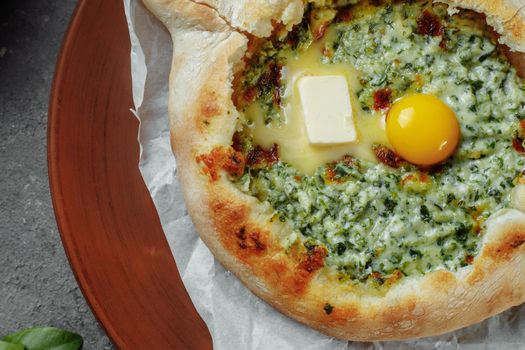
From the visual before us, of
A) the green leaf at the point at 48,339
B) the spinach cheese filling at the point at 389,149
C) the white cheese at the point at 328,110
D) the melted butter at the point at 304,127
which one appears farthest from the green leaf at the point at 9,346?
the white cheese at the point at 328,110

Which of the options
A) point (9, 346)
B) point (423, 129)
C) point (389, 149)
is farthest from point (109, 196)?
point (423, 129)

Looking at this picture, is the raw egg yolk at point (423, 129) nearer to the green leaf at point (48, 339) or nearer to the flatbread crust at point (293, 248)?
the flatbread crust at point (293, 248)

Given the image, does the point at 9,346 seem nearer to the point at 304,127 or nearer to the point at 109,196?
the point at 109,196

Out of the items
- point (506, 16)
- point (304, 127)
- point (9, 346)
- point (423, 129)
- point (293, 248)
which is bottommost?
point (9, 346)

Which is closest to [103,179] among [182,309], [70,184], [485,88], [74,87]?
[70,184]

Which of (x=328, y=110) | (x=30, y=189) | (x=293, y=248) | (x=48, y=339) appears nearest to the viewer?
(x=293, y=248)

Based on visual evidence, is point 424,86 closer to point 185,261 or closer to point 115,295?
point 185,261
